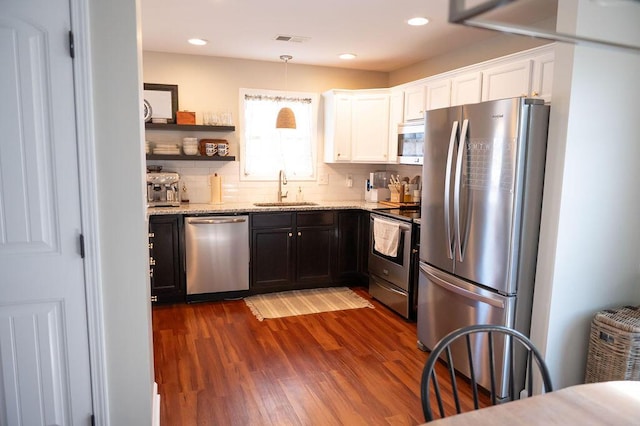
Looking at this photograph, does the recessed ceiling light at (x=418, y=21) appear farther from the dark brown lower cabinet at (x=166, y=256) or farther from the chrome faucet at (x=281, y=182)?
the dark brown lower cabinet at (x=166, y=256)

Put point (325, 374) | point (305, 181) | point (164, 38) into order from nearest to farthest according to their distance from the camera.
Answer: point (325, 374) < point (164, 38) < point (305, 181)

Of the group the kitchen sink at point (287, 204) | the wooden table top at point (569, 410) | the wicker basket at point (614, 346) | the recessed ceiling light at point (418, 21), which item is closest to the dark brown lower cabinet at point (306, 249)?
the kitchen sink at point (287, 204)

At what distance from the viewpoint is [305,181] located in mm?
5180

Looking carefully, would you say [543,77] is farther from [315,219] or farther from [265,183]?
[265,183]

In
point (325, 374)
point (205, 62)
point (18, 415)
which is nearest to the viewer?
point (18, 415)

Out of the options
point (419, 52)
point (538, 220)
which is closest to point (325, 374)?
point (538, 220)

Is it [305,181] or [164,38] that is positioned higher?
[164,38]

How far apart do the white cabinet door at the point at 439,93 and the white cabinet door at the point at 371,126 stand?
0.71m

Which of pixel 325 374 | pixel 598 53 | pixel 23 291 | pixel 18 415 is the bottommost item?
pixel 325 374

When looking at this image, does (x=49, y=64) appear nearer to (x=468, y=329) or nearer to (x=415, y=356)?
(x=468, y=329)

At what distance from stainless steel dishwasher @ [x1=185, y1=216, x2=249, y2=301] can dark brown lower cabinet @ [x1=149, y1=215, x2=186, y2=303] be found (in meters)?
0.07

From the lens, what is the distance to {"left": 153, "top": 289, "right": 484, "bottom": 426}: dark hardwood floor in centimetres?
249

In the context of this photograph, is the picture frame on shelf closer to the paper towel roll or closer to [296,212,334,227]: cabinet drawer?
the paper towel roll

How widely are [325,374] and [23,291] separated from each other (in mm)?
1844
